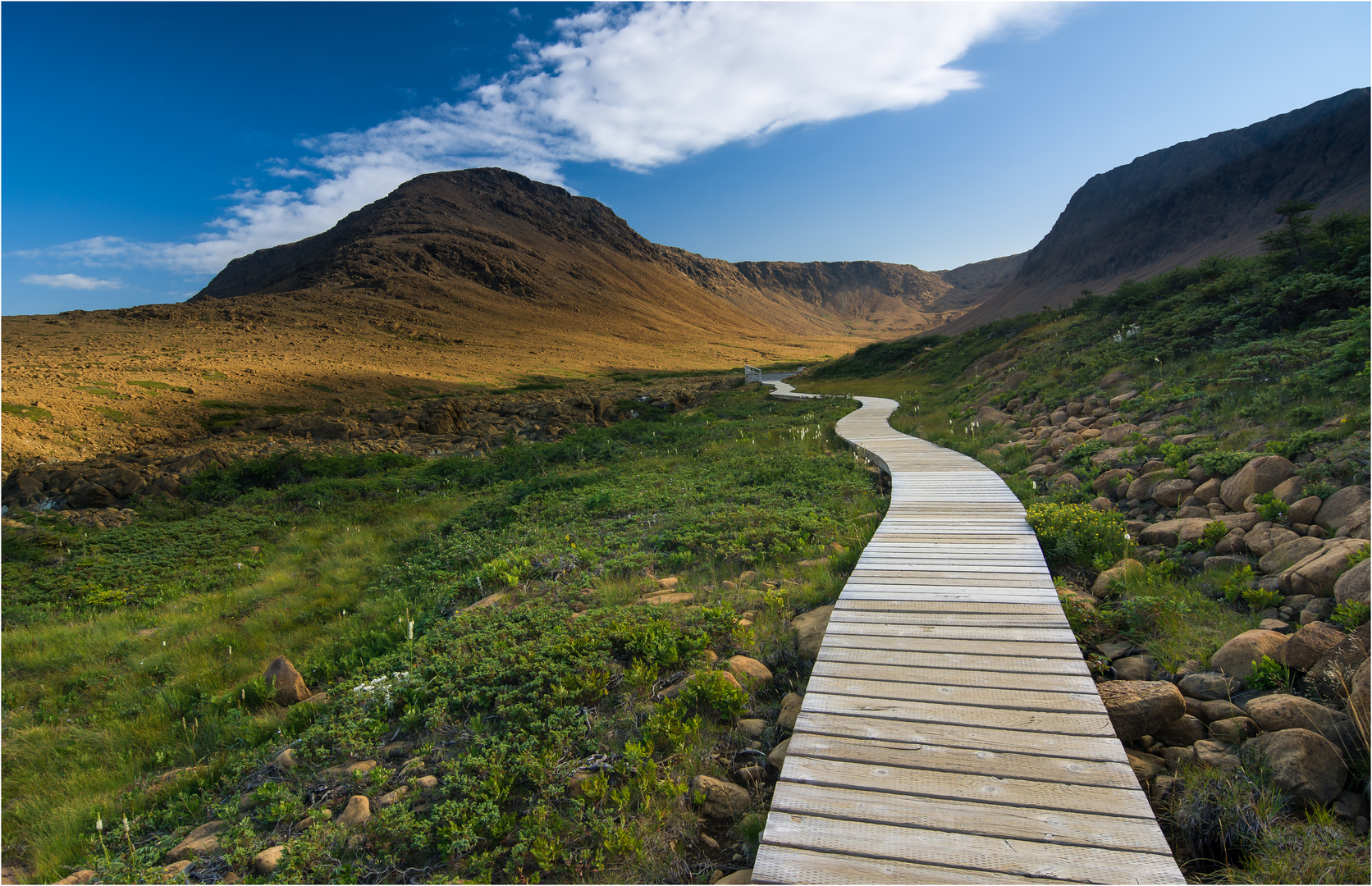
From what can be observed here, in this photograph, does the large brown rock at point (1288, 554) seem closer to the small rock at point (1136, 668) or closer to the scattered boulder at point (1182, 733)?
the small rock at point (1136, 668)

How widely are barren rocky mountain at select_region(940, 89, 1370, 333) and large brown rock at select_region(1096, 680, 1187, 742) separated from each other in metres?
86.2

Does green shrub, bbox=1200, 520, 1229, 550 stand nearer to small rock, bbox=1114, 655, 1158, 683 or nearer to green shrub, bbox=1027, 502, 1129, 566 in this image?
green shrub, bbox=1027, 502, 1129, 566

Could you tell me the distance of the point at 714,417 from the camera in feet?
A: 81.5

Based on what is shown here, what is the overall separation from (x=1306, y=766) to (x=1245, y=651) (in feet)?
3.70

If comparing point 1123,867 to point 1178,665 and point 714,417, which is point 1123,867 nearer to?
point 1178,665

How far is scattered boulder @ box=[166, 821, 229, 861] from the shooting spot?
3701mm

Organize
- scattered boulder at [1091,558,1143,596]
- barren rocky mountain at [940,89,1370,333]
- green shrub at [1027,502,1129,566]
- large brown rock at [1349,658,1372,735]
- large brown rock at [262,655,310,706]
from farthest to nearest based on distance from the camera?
barren rocky mountain at [940,89,1370,333] → green shrub at [1027,502,1129,566] → large brown rock at [262,655,310,706] → scattered boulder at [1091,558,1143,596] → large brown rock at [1349,658,1372,735]

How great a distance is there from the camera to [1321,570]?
4.55m

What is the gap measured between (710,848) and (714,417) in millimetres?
21849

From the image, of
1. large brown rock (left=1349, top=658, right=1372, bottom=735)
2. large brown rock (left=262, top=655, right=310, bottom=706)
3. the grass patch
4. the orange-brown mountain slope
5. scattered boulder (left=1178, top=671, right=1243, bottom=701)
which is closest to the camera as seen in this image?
large brown rock (left=1349, top=658, right=1372, bottom=735)

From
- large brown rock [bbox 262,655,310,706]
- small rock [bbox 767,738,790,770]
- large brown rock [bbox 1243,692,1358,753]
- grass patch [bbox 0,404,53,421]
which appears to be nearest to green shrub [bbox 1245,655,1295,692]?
large brown rock [bbox 1243,692,1358,753]

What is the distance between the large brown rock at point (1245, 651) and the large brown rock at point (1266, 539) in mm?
1750

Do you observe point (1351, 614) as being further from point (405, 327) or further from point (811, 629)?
point (405, 327)

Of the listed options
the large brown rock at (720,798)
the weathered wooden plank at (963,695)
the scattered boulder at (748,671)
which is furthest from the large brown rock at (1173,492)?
the large brown rock at (720,798)
